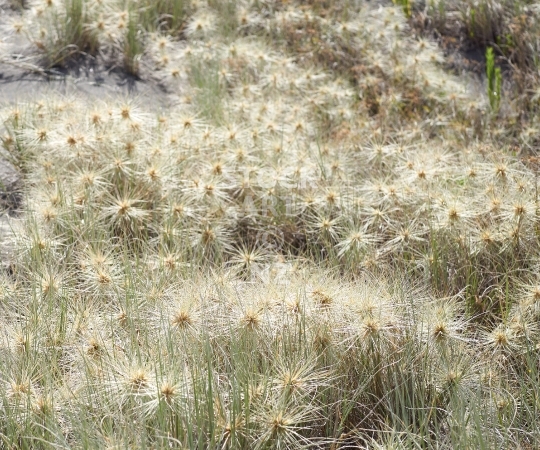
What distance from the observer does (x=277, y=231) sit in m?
4.25

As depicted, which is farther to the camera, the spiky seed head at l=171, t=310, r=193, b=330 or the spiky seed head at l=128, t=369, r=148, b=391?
the spiky seed head at l=171, t=310, r=193, b=330

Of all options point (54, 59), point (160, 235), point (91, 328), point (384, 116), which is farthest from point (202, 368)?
point (54, 59)

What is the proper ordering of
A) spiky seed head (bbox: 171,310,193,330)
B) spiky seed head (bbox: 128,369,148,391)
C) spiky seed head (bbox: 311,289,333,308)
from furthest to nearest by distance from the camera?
spiky seed head (bbox: 311,289,333,308) < spiky seed head (bbox: 171,310,193,330) < spiky seed head (bbox: 128,369,148,391)

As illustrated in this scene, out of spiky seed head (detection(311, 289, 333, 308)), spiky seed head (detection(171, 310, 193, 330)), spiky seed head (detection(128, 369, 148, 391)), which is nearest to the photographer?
spiky seed head (detection(128, 369, 148, 391))

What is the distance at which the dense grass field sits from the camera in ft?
8.44

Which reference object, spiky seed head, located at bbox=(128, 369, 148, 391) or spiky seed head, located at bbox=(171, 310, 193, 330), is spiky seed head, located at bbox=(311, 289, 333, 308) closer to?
spiky seed head, located at bbox=(171, 310, 193, 330)

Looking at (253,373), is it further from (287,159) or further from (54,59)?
(54,59)

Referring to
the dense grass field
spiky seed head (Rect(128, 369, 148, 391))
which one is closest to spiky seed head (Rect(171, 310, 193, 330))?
the dense grass field

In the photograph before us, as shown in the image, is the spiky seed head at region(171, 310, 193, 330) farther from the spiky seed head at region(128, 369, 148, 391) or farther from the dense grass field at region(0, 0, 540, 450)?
the spiky seed head at region(128, 369, 148, 391)

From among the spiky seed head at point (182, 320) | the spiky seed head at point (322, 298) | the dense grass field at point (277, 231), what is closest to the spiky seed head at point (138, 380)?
the dense grass field at point (277, 231)

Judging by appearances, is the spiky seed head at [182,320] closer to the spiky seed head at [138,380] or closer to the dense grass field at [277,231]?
the dense grass field at [277,231]

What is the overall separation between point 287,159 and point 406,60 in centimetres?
208

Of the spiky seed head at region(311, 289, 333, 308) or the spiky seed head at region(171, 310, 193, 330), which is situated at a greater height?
the spiky seed head at region(311, 289, 333, 308)

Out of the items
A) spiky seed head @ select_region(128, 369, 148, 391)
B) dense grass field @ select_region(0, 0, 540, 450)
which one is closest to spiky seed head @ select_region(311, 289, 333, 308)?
dense grass field @ select_region(0, 0, 540, 450)
